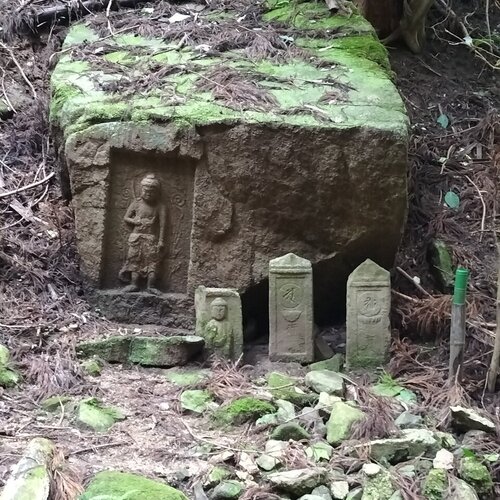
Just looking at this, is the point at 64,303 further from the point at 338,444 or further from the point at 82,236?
the point at 338,444

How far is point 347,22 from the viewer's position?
6.29 meters

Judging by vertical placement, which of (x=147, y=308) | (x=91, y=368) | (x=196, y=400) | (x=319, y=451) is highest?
(x=147, y=308)

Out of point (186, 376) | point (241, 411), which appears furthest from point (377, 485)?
point (186, 376)

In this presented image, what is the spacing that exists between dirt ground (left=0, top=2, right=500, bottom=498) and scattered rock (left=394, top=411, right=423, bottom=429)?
0.29 meters

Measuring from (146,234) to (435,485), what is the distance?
2.38m

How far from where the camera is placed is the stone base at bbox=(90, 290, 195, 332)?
5.25 metres

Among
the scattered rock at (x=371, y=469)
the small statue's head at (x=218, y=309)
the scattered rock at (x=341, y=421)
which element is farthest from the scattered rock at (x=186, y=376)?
the scattered rock at (x=371, y=469)

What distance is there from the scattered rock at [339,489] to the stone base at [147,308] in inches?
72.9

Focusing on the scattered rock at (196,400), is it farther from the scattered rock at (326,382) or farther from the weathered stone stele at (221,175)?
the weathered stone stele at (221,175)

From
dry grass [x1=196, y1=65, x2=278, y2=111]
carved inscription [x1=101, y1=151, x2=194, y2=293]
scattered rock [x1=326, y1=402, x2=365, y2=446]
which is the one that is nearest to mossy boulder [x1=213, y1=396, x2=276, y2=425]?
scattered rock [x1=326, y1=402, x2=365, y2=446]

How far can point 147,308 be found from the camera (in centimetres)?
527

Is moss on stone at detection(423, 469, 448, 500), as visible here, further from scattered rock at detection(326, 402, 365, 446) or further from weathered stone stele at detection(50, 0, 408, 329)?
weathered stone stele at detection(50, 0, 408, 329)

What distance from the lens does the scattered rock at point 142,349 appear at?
4.75 metres

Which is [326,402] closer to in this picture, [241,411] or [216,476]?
[241,411]
